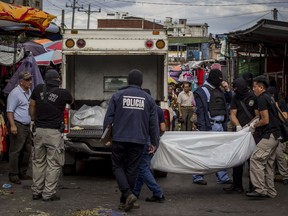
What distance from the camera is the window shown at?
41.2 feet

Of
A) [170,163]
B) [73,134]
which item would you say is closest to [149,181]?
[170,163]

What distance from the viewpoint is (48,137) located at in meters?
8.19

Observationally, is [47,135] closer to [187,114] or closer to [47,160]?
[47,160]

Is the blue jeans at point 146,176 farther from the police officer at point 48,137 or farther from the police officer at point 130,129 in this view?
the police officer at point 48,137

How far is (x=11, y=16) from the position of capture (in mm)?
9203

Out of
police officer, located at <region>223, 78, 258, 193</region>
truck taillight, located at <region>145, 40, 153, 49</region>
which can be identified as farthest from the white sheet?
truck taillight, located at <region>145, 40, 153, 49</region>

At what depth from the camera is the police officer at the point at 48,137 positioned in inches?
323

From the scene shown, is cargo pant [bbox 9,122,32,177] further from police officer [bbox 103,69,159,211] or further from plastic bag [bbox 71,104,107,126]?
police officer [bbox 103,69,159,211]

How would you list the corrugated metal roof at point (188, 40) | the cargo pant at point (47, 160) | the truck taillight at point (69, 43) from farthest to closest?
the corrugated metal roof at point (188, 40), the truck taillight at point (69, 43), the cargo pant at point (47, 160)

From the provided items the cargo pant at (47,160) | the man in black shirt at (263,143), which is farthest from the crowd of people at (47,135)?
the man in black shirt at (263,143)

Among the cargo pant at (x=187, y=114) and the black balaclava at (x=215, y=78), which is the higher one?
the black balaclava at (x=215, y=78)

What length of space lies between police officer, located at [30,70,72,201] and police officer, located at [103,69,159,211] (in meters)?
1.02

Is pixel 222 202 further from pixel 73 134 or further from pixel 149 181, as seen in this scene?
pixel 73 134

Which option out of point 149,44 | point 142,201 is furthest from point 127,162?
point 149,44
